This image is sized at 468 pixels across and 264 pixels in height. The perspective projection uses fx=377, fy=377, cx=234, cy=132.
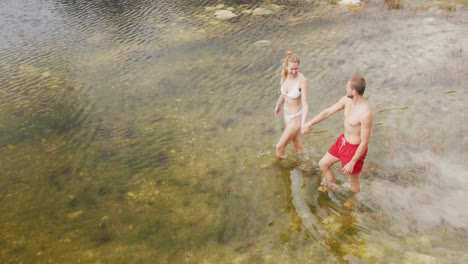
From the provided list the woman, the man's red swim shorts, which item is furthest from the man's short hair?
the woman

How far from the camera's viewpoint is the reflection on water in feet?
17.8

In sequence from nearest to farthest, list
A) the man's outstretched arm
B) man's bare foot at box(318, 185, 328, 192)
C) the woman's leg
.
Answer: the man's outstretched arm
man's bare foot at box(318, 185, 328, 192)
the woman's leg

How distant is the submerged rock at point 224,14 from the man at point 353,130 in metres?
10.8

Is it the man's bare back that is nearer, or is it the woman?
the man's bare back

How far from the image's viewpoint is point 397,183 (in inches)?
245

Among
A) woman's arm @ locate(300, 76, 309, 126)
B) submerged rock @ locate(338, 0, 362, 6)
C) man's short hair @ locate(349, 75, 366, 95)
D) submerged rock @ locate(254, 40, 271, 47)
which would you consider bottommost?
submerged rock @ locate(254, 40, 271, 47)

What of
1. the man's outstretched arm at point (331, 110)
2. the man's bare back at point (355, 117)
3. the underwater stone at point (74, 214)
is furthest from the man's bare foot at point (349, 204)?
the underwater stone at point (74, 214)

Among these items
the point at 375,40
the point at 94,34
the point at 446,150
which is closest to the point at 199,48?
the point at 94,34

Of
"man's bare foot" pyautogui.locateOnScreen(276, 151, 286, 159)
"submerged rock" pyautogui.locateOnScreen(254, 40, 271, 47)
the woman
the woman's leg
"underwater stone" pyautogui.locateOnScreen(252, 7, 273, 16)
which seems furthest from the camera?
"underwater stone" pyautogui.locateOnScreen(252, 7, 273, 16)

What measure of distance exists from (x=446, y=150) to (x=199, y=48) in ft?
27.5

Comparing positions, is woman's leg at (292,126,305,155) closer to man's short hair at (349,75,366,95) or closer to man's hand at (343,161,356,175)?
man's hand at (343,161,356,175)

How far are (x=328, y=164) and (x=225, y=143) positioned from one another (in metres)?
2.69

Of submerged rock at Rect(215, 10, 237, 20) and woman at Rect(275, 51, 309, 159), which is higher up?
woman at Rect(275, 51, 309, 159)

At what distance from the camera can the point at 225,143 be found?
786 cm
